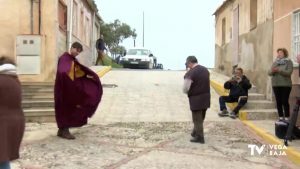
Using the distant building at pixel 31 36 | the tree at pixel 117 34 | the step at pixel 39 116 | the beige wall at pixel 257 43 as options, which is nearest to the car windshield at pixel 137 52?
the beige wall at pixel 257 43

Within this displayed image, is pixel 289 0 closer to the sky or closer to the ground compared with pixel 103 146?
closer to the sky

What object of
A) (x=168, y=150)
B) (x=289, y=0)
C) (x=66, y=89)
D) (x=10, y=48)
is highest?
(x=289, y=0)

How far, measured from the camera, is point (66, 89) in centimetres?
1037

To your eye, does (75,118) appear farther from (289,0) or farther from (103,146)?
(289,0)

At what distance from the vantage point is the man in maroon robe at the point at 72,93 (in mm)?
10328

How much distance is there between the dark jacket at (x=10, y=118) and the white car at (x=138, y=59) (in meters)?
26.7

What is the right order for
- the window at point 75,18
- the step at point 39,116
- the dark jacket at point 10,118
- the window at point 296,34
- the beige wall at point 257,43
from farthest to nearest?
the window at point 75,18, the beige wall at point 257,43, the window at point 296,34, the step at point 39,116, the dark jacket at point 10,118

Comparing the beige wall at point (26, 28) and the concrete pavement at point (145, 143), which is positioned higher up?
the beige wall at point (26, 28)

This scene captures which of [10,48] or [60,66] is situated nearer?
[60,66]

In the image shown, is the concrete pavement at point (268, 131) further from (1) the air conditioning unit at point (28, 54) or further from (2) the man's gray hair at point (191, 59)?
(1) the air conditioning unit at point (28, 54)

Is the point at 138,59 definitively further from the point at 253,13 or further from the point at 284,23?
the point at 284,23

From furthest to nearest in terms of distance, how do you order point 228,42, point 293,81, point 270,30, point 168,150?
point 228,42 < point 270,30 < point 293,81 < point 168,150

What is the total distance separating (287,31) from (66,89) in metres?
6.05

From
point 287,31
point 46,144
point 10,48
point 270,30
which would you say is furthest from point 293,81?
point 10,48
